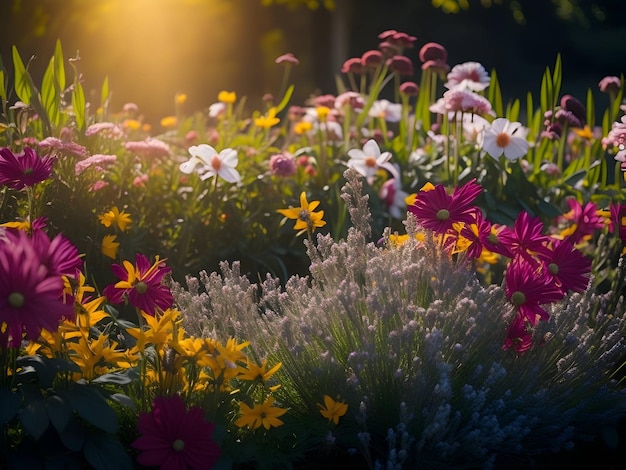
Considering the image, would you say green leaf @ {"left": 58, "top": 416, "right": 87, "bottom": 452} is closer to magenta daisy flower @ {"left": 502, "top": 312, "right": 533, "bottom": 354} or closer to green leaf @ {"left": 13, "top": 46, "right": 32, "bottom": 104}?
magenta daisy flower @ {"left": 502, "top": 312, "right": 533, "bottom": 354}

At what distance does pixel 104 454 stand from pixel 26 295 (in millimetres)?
403

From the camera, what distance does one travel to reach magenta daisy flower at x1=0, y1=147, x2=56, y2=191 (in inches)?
88.6

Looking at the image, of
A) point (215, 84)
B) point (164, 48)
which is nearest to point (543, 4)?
point (215, 84)

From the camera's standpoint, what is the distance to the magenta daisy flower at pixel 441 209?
230 centimetres


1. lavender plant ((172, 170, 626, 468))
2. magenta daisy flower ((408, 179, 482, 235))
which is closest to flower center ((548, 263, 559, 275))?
lavender plant ((172, 170, 626, 468))

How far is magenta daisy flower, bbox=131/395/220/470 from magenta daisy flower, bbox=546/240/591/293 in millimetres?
1072

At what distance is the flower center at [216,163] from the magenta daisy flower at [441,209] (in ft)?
3.47

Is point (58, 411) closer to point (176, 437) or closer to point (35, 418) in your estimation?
point (35, 418)

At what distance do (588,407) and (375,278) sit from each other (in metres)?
0.74

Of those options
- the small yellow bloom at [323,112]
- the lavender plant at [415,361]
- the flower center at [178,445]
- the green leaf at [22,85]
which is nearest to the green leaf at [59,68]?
the green leaf at [22,85]

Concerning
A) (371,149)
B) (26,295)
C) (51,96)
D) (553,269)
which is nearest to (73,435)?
(26,295)

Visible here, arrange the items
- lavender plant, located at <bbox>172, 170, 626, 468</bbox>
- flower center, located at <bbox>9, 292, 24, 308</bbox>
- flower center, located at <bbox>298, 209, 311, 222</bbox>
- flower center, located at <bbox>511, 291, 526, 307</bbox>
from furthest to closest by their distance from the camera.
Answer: flower center, located at <bbox>298, 209, 311, 222</bbox>, flower center, located at <bbox>511, 291, 526, 307</bbox>, lavender plant, located at <bbox>172, 170, 626, 468</bbox>, flower center, located at <bbox>9, 292, 24, 308</bbox>

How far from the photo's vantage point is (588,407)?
7.95 feet

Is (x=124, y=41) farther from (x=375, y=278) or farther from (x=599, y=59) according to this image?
(x=599, y=59)
